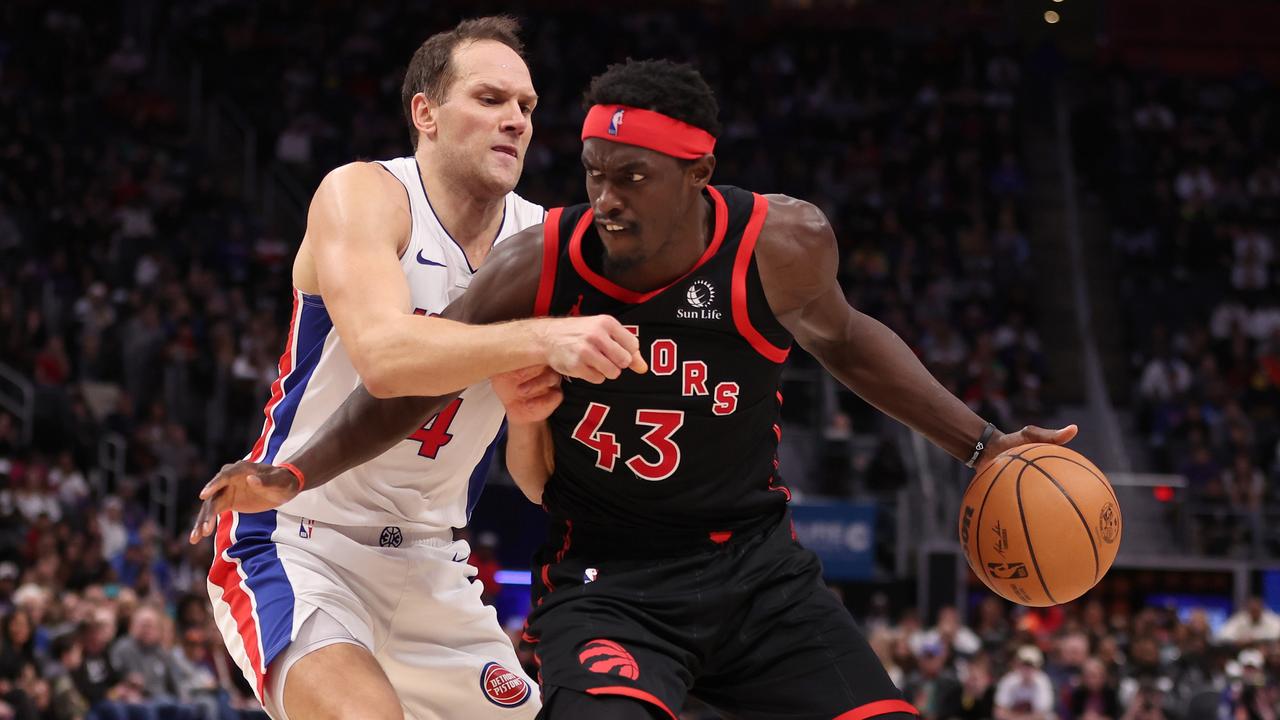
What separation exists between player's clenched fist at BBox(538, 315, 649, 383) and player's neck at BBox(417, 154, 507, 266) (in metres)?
1.05

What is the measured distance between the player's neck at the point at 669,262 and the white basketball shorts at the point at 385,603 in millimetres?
1137

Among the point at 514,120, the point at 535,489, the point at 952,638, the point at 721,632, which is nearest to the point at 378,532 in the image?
the point at 535,489

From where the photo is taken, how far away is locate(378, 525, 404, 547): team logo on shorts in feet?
14.7

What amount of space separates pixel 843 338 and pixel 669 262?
605 millimetres

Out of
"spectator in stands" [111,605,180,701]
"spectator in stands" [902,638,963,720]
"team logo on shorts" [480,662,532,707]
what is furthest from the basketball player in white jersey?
"spectator in stands" [902,638,963,720]

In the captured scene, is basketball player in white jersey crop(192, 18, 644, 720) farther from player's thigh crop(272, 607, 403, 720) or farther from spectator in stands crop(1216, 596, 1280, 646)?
spectator in stands crop(1216, 596, 1280, 646)

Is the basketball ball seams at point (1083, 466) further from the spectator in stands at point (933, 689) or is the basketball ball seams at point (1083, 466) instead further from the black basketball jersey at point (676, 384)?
the spectator in stands at point (933, 689)

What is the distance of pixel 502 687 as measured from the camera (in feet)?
14.9

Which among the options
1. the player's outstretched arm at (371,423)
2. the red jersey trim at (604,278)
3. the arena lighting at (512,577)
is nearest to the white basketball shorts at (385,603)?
the player's outstretched arm at (371,423)

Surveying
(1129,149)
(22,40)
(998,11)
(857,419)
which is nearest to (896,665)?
(857,419)

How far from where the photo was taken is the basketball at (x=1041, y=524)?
14.0 feet

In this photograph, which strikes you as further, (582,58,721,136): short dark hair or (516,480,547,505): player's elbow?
(516,480,547,505): player's elbow

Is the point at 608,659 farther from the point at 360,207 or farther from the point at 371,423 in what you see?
the point at 360,207

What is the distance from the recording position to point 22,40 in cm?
1922
